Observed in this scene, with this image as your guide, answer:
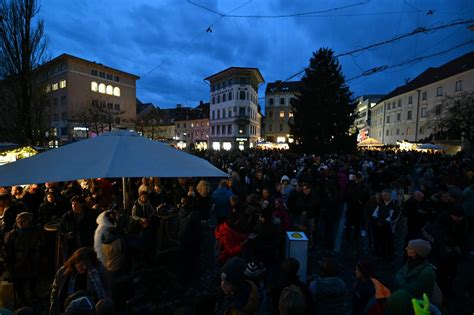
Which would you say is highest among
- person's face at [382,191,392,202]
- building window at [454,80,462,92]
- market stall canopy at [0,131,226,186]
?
building window at [454,80,462,92]

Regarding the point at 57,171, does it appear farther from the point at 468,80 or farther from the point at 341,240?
the point at 468,80

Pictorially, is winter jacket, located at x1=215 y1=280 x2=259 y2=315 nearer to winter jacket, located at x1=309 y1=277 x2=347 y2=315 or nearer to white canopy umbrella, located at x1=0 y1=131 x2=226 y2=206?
winter jacket, located at x1=309 y1=277 x2=347 y2=315

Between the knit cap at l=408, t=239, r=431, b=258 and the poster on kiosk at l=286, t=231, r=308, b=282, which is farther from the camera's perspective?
the poster on kiosk at l=286, t=231, r=308, b=282

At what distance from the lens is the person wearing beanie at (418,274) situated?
3098 mm

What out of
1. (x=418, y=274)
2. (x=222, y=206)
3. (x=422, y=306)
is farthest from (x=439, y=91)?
(x=422, y=306)

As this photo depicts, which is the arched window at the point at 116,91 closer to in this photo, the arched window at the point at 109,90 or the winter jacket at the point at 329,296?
the arched window at the point at 109,90

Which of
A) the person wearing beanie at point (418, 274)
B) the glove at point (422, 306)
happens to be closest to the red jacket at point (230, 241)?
the person wearing beanie at point (418, 274)

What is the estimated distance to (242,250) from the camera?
189 inches

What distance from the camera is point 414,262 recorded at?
3.38m

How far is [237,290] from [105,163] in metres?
2.43

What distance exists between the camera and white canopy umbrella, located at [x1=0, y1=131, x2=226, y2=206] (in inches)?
127

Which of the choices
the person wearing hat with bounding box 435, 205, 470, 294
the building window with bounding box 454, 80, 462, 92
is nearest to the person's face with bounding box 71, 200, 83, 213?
the person wearing hat with bounding box 435, 205, 470, 294

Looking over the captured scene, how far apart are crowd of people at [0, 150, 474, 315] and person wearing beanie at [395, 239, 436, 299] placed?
0.01 m

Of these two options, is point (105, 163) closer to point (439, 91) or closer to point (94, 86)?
point (439, 91)
